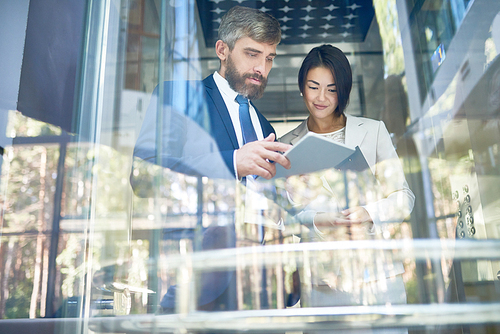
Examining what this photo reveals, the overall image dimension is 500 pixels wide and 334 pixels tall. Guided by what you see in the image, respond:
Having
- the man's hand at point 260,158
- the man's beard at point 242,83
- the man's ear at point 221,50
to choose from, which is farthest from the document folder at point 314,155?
the man's ear at point 221,50

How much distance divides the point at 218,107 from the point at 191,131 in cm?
23

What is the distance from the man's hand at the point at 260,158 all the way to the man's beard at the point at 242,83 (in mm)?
353

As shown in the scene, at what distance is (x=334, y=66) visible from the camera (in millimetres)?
2457

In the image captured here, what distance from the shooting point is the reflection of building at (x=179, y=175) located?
213 cm

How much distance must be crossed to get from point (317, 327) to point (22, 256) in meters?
1.64

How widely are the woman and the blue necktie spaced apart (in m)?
0.20

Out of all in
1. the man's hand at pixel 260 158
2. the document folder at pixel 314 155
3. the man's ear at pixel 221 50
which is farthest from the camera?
the man's ear at pixel 221 50

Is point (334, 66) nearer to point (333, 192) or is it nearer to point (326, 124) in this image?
point (326, 124)

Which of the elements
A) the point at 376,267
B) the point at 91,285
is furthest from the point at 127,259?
the point at 376,267

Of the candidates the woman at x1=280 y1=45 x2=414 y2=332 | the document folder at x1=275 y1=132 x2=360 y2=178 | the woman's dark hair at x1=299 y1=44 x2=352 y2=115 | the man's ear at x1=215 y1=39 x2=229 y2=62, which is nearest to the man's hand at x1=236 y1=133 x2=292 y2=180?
the document folder at x1=275 y1=132 x2=360 y2=178

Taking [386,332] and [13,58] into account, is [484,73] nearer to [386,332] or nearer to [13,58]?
[386,332]

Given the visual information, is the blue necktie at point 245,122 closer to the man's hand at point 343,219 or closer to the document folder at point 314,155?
the document folder at point 314,155

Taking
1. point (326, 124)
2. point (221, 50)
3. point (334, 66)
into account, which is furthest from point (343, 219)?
point (221, 50)

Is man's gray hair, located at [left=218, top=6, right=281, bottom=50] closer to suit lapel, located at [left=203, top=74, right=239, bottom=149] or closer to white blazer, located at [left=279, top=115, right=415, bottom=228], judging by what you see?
suit lapel, located at [left=203, top=74, right=239, bottom=149]
